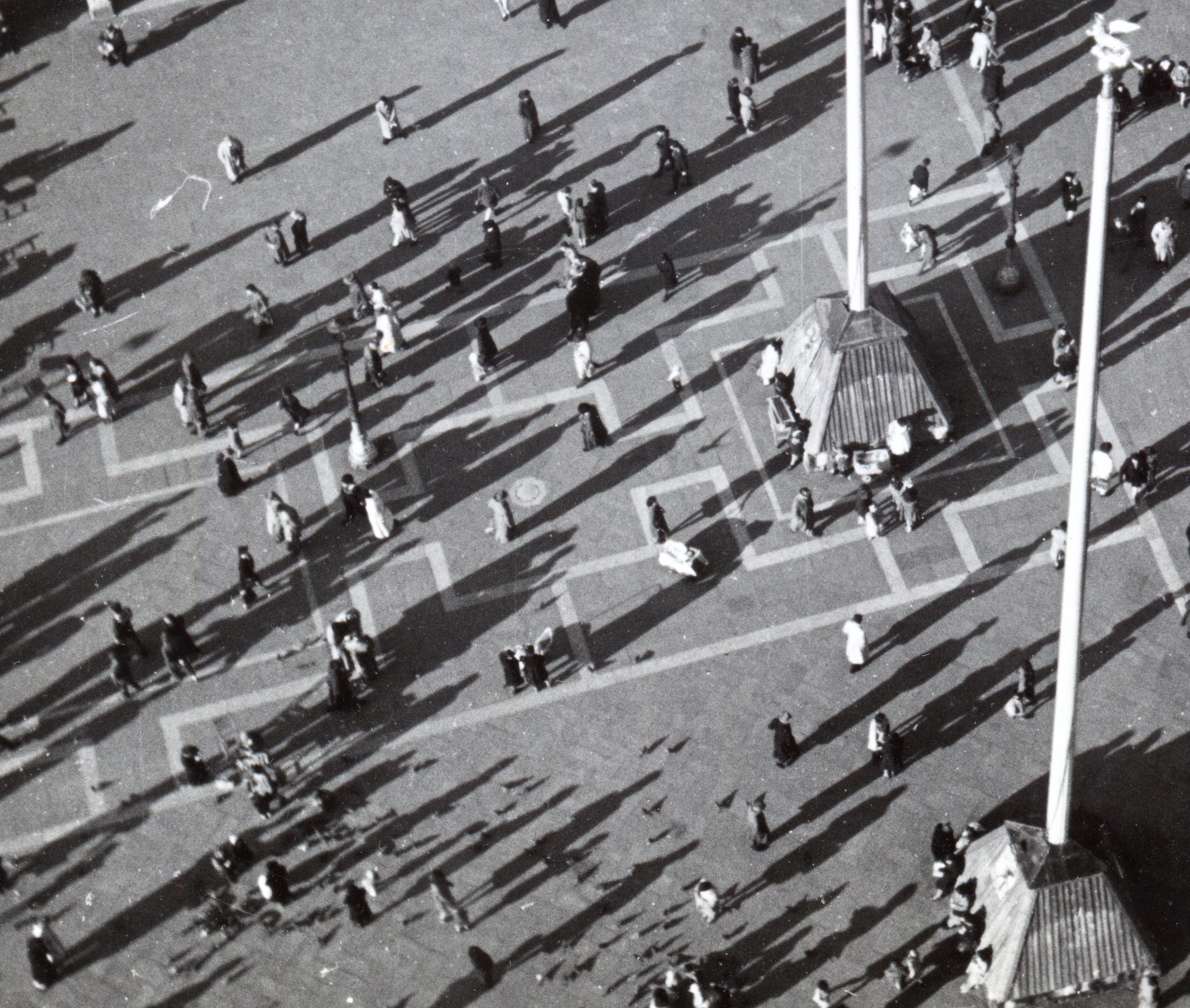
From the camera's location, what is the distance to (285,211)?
55.7 meters

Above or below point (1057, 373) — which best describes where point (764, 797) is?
below

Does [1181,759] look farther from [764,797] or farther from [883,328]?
[883,328]

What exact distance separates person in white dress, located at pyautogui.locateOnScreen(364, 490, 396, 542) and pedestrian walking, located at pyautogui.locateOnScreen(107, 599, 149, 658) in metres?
5.57

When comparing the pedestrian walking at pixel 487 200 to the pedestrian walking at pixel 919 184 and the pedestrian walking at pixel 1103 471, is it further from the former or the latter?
the pedestrian walking at pixel 1103 471

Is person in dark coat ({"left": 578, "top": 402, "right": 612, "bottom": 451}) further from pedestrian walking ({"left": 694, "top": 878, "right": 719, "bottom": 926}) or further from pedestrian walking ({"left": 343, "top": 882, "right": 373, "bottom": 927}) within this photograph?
pedestrian walking ({"left": 343, "top": 882, "right": 373, "bottom": 927})

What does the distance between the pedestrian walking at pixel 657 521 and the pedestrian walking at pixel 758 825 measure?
7.19 meters

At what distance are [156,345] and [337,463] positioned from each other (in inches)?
259

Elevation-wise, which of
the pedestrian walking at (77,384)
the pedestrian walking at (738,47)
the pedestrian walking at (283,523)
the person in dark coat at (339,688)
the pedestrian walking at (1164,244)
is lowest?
the person in dark coat at (339,688)

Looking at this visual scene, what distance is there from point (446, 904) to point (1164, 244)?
23.4 meters

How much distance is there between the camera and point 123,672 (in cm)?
4484

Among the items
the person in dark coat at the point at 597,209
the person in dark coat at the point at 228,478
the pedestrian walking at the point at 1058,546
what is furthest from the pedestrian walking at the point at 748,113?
the person in dark coat at the point at 228,478

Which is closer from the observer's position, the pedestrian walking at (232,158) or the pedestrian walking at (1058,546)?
the pedestrian walking at (1058,546)

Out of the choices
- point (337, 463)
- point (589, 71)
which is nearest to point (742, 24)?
point (589, 71)

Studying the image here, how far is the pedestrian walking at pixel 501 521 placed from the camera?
4669cm
